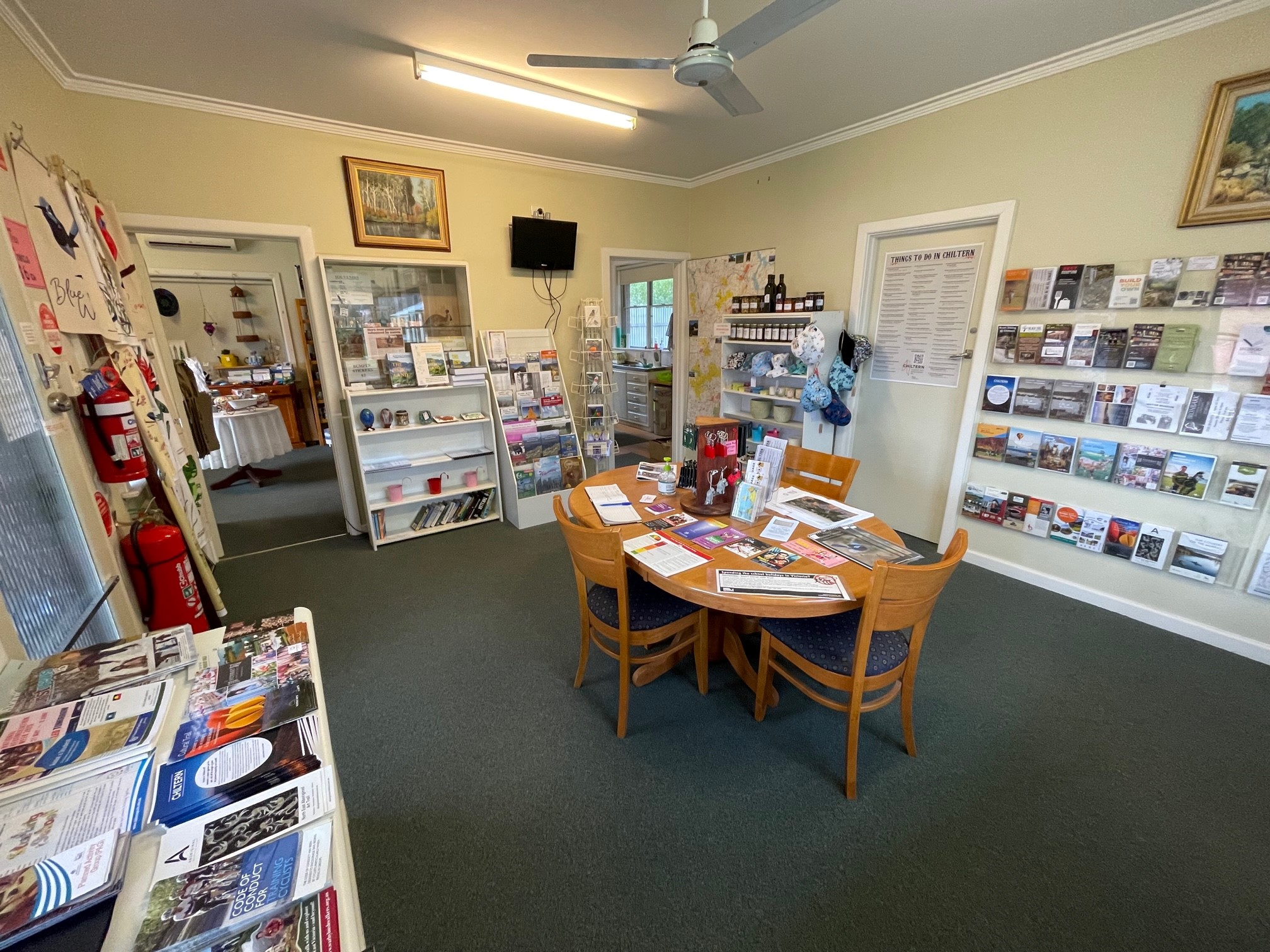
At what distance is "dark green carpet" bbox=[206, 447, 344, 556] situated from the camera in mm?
3818

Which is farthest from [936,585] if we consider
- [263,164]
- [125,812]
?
[263,164]

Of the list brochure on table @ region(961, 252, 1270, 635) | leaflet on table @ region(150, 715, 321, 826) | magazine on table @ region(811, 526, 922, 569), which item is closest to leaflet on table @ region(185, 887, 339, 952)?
leaflet on table @ region(150, 715, 321, 826)

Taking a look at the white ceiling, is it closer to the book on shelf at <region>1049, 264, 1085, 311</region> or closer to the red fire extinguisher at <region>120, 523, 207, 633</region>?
the book on shelf at <region>1049, 264, 1085, 311</region>

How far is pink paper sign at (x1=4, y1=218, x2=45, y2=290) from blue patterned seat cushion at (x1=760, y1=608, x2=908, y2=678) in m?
2.91

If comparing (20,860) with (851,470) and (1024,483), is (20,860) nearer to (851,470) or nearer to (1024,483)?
(851,470)

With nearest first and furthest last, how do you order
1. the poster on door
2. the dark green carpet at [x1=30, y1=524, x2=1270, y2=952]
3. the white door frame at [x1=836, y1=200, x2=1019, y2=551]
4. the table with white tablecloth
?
the dark green carpet at [x1=30, y1=524, x2=1270, y2=952]
the white door frame at [x1=836, y1=200, x2=1019, y2=551]
the poster on door
the table with white tablecloth

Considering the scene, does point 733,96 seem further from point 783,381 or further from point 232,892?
point 232,892

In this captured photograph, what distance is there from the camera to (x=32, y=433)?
1.65 meters

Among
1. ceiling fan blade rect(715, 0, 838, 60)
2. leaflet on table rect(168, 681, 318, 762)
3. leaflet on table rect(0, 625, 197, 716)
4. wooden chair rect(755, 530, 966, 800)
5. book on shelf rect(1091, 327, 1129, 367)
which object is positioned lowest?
wooden chair rect(755, 530, 966, 800)

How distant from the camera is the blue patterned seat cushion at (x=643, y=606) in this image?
6.27 feet

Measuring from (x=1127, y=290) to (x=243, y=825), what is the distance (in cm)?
379

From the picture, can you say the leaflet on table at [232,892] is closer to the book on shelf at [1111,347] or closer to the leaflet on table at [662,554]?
the leaflet on table at [662,554]

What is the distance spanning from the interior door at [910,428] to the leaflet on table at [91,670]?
384 centimetres

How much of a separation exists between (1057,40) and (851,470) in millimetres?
2226
